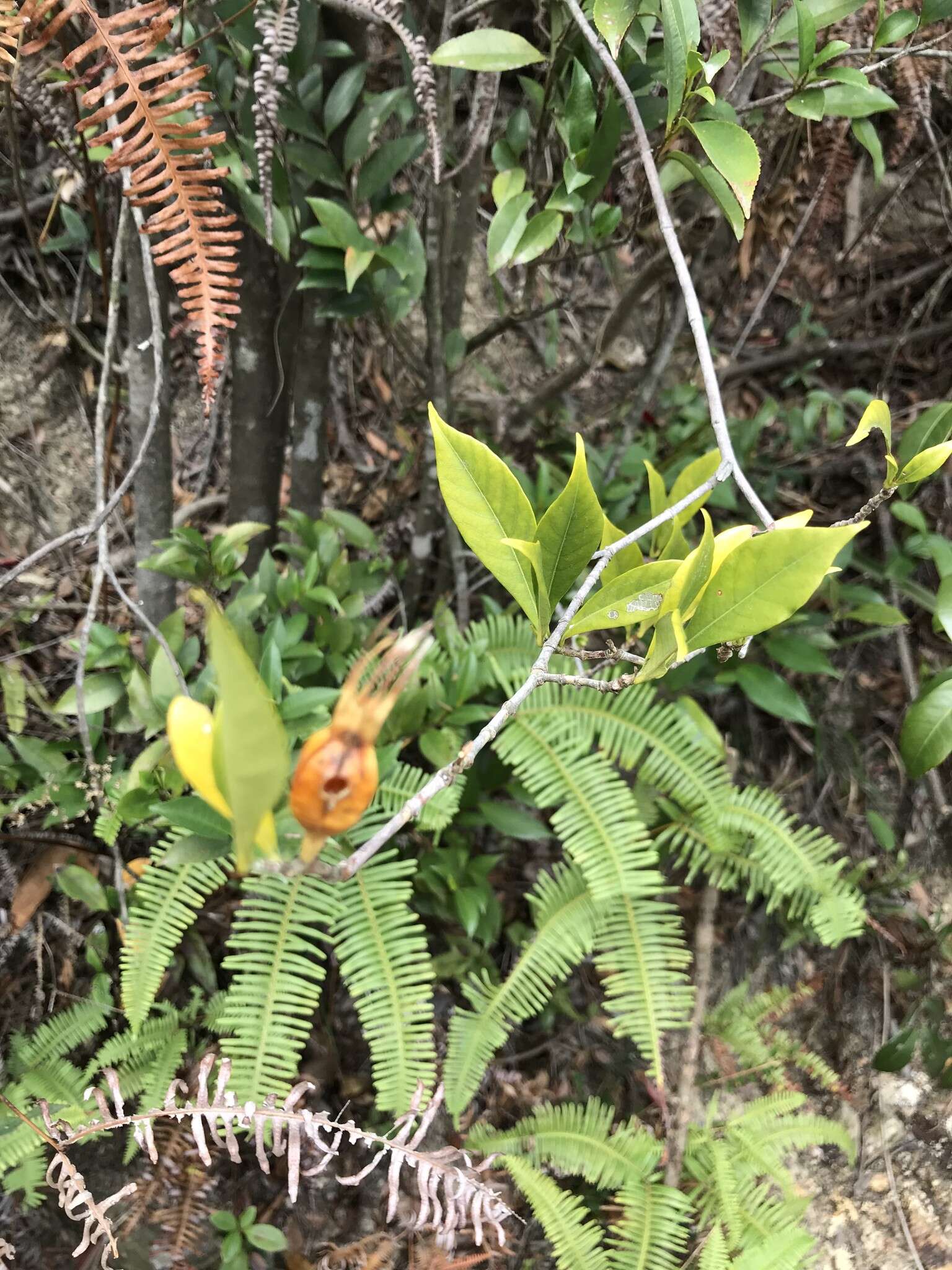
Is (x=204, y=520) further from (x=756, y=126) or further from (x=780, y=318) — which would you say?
(x=780, y=318)

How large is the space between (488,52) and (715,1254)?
Result: 2.08 metres

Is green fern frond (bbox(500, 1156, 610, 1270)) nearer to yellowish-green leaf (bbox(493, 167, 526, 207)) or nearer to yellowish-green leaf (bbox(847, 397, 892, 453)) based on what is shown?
yellowish-green leaf (bbox(847, 397, 892, 453))

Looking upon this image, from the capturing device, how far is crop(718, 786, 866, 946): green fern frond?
1.73 metres

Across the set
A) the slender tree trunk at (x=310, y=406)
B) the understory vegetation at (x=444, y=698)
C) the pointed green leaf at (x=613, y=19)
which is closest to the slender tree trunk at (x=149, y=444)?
the understory vegetation at (x=444, y=698)

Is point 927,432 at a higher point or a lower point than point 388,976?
higher

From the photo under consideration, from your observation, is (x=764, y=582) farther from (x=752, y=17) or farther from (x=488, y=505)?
(x=752, y=17)

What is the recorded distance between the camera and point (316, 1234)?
5.63ft

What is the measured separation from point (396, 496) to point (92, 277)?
1.07 m

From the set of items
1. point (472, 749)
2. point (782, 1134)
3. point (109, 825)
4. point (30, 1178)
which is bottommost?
point (782, 1134)

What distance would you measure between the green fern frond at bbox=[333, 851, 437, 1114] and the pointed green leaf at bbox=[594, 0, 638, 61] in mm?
1312

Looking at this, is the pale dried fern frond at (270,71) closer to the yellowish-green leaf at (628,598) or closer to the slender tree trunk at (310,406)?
the slender tree trunk at (310,406)

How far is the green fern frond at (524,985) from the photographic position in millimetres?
1633

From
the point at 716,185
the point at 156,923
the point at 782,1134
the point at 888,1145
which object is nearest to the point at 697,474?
the point at 716,185

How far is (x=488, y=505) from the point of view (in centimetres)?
60
